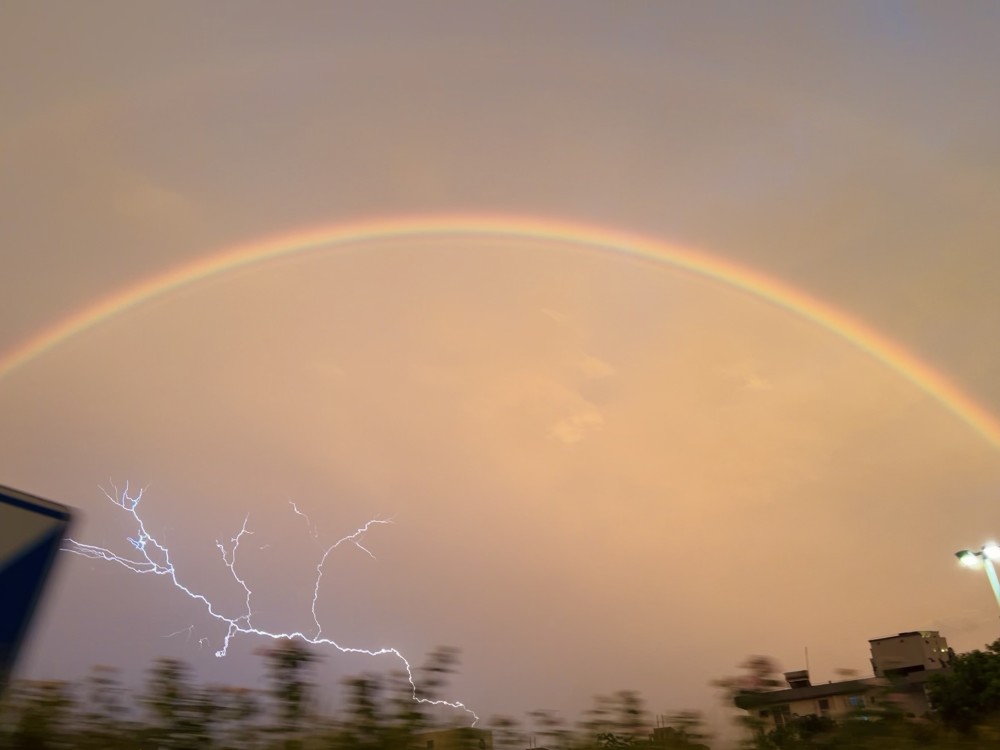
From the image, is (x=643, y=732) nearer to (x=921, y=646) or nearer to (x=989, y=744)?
(x=989, y=744)

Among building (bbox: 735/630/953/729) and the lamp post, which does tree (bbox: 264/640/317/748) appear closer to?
building (bbox: 735/630/953/729)

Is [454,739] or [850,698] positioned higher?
[850,698]

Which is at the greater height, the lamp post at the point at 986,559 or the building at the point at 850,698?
the lamp post at the point at 986,559

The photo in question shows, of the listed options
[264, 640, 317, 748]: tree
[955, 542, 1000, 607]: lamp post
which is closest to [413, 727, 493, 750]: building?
[264, 640, 317, 748]: tree

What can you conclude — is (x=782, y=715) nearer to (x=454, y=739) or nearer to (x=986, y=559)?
(x=454, y=739)

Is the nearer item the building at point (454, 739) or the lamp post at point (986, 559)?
the building at point (454, 739)

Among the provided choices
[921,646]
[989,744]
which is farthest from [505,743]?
[921,646]

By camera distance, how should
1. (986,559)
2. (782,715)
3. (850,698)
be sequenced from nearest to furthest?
1. (850,698)
2. (782,715)
3. (986,559)

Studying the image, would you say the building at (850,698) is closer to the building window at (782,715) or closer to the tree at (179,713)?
the building window at (782,715)

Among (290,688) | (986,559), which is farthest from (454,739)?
(986,559)

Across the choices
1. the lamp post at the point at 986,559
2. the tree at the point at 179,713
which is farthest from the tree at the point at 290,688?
the lamp post at the point at 986,559

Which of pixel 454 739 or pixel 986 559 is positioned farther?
pixel 986 559

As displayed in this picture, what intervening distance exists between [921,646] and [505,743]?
19.0ft

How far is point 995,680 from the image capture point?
30.1 meters
